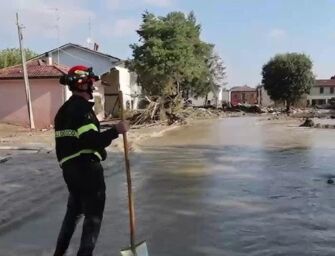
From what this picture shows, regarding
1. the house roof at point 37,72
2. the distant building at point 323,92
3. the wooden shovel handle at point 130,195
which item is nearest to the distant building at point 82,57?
the house roof at point 37,72

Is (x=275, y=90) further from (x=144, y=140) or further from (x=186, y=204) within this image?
(x=186, y=204)

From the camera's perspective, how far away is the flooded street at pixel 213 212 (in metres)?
6.42

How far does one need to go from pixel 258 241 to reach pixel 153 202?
3.14m

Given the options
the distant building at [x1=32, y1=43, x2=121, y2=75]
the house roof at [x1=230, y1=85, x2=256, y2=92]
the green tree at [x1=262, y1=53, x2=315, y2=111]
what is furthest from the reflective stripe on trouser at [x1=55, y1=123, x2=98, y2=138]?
the house roof at [x1=230, y1=85, x2=256, y2=92]

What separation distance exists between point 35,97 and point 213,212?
1139 inches

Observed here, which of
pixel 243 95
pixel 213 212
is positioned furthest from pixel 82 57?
pixel 243 95

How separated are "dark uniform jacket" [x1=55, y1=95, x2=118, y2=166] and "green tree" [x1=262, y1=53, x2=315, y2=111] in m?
66.2

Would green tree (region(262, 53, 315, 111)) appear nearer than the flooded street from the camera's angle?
No

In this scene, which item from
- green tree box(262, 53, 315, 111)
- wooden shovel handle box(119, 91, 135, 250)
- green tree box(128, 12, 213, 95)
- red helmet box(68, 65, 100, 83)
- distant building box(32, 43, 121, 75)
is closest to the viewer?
red helmet box(68, 65, 100, 83)

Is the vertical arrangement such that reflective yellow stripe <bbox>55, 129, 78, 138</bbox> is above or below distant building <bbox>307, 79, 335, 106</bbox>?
above

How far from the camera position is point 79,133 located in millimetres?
4750

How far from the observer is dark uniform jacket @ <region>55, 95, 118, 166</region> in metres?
4.73

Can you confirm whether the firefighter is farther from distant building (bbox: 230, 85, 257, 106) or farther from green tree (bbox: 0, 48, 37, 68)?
distant building (bbox: 230, 85, 257, 106)

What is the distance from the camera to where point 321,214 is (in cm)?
831
